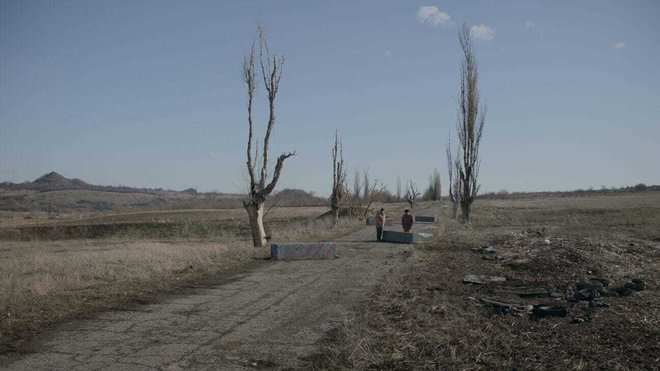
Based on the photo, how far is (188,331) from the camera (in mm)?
6785

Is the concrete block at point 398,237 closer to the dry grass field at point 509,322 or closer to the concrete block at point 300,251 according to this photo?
the concrete block at point 300,251

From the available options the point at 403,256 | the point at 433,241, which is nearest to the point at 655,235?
the point at 433,241

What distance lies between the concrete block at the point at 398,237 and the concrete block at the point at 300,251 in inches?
Result: 225

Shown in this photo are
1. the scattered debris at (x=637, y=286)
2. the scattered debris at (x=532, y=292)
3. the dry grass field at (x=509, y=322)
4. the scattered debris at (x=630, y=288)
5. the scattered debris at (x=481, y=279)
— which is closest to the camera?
the dry grass field at (x=509, y=322)

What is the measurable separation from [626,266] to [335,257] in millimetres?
7566

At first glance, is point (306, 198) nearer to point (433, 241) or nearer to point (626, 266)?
point (433, 241)

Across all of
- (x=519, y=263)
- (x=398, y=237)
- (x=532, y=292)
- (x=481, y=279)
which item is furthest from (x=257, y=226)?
(x=532, y=292)

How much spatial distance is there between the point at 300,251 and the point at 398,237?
20.9ft

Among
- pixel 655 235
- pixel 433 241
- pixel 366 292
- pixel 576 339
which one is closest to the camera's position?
pixel 576 339

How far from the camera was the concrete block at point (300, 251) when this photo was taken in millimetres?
14227

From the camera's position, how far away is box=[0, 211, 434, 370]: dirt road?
556 centimetres

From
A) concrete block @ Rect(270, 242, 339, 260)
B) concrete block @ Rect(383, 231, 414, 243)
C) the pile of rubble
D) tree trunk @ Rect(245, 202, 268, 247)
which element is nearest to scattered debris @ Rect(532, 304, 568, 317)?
the pile of rubble

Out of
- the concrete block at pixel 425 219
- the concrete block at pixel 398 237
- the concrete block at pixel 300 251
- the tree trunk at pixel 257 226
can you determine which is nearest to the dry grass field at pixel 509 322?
the concrete block at pixel 300 251

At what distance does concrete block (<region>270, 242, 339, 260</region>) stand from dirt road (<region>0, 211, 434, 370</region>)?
3.05 metres
